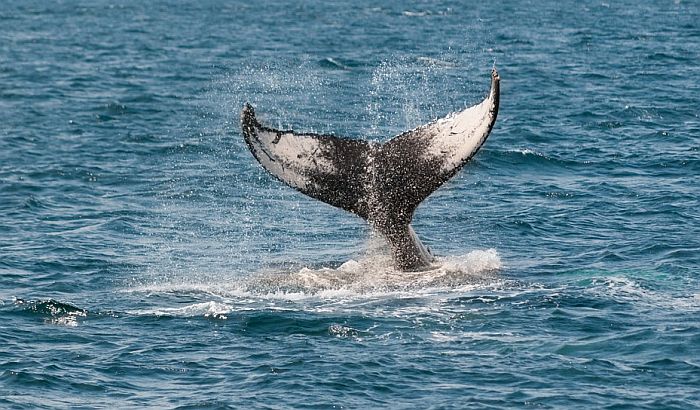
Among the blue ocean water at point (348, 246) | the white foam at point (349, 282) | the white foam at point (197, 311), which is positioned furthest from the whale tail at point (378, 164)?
the white foam at point (197, 311)

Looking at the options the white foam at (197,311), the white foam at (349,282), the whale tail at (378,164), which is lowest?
the white foam at (197,311)

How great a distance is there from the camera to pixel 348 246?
22016mm

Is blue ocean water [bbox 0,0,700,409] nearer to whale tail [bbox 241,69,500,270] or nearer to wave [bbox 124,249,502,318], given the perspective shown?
wave [bbox 124,249,502,318]

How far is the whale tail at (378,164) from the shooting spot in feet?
56.4

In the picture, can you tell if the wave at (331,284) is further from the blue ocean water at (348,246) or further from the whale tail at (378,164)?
the whale tail at (378,164)

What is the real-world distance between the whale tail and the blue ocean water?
1055 millimetres

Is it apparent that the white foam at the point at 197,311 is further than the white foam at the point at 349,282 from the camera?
No

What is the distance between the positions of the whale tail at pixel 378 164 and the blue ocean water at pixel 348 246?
1.05m

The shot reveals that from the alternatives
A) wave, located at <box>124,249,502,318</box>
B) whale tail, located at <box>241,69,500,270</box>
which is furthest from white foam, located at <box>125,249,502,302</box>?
whale tail, located at <box>241,69,500,270</box>

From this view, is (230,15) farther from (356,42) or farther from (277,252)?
(277,252)

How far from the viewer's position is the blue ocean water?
50.7 ft

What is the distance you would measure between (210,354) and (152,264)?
552 cm

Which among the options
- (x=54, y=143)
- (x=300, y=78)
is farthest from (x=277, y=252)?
(x=300, y=78)

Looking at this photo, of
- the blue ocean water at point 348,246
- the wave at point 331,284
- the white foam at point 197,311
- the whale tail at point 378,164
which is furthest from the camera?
the wave at point 331,284
